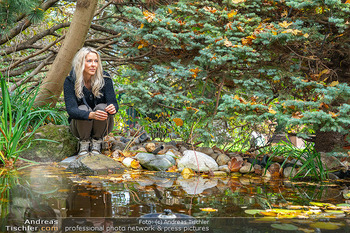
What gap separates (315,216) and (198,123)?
7.31ft

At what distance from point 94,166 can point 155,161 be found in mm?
713

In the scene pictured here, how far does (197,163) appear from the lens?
142 inches

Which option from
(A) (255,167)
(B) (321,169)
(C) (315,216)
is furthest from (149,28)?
(C) (315,216)

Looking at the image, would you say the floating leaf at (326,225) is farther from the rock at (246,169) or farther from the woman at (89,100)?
the woman at (89,100)

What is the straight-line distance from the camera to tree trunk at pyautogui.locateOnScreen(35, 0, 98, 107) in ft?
15.1

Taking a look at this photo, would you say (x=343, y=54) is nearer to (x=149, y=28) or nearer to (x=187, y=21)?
(x=187, y=21)

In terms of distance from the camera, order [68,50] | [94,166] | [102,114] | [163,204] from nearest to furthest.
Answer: [163,204] < [94,166] < [102,114] < [68,50]

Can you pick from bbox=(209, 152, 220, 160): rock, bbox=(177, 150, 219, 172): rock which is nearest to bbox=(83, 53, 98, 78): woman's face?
bbox=(177, 150, 219, 172): rock

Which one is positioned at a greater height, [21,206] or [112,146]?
[112,146]

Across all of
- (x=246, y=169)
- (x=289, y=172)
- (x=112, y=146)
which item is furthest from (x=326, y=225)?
(x=112, y=146)

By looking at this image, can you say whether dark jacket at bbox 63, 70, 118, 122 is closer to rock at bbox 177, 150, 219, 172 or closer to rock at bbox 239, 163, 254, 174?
rock at bbox 177, 150, 219, 172

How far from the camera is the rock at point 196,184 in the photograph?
2569 mm

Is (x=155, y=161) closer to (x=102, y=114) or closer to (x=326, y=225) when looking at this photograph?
(x=102, y=114)

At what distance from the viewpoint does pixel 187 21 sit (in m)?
4.16
